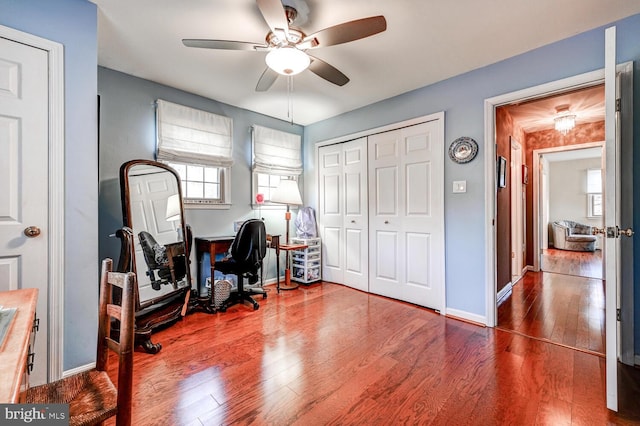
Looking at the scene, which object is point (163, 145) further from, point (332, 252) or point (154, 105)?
point (332, 252)

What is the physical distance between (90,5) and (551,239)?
9706mm

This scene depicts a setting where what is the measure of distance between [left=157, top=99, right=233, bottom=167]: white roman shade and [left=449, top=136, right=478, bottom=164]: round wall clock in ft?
8.51

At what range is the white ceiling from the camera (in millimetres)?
1890

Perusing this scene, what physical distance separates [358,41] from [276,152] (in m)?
2.10

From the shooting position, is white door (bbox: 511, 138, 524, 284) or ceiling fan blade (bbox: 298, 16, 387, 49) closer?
ceiling fan blade (bbox: 298, 16, 387, 49)

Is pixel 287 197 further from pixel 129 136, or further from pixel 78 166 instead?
pixel 78 166

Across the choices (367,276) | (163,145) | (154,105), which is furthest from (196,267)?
(367,276)

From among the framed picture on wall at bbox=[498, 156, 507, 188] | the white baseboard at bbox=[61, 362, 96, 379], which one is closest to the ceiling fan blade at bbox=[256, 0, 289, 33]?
the white baseboard at bbox=[61, 362, 96, 379]

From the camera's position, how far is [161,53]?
2434 mm

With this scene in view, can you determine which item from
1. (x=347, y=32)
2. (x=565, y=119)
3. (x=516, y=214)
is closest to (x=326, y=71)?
(x=347, y=32)

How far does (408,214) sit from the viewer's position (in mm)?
3279

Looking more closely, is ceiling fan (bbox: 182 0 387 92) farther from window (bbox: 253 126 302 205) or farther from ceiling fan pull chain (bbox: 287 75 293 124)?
window (bbox: 253 126 302 205)

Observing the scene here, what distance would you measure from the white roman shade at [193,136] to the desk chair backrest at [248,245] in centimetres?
99

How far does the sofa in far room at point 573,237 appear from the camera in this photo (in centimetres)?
669
